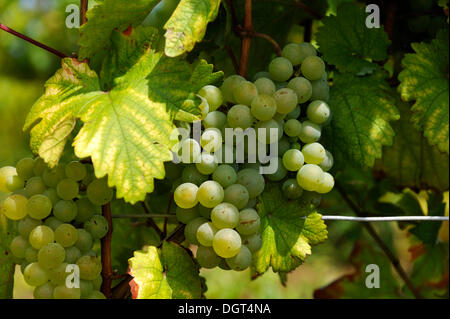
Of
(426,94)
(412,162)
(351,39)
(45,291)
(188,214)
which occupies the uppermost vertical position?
(351,39)

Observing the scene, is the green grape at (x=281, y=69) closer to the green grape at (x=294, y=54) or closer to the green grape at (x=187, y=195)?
the green grape at (x=294, y=54)

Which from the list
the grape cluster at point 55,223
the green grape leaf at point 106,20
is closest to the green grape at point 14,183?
the grape cluster at point 55,223

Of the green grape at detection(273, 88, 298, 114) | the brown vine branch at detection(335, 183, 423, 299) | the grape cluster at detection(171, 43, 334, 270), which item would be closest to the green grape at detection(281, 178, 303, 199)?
Result: the grape cluster at detection(171, 43, 334, 270)

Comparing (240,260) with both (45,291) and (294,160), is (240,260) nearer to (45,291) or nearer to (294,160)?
(294,160)

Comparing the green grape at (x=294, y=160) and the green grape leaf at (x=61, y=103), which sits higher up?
the green grape leaf at (x=61, y=103)

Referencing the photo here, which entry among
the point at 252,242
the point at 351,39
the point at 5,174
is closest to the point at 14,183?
the point at 5,174
